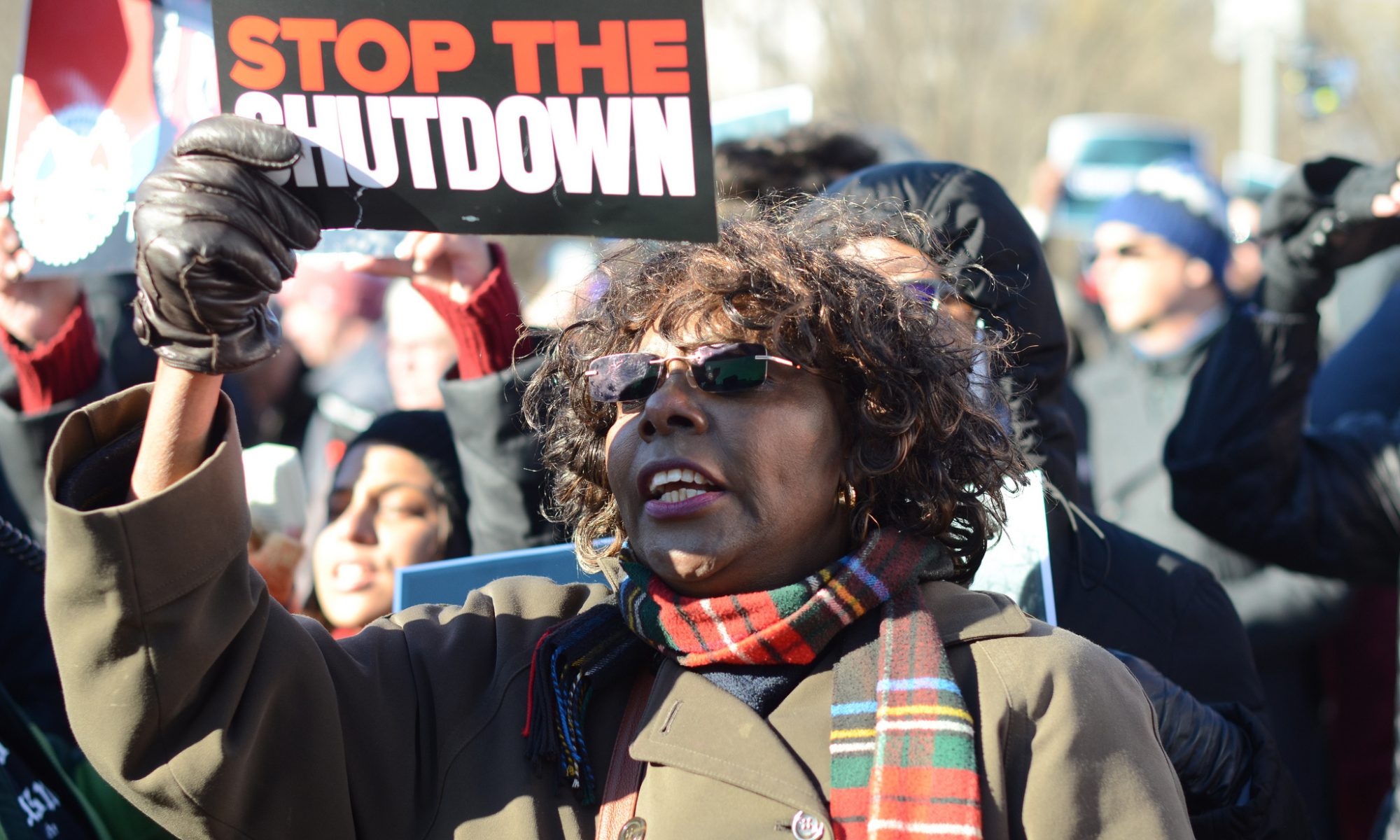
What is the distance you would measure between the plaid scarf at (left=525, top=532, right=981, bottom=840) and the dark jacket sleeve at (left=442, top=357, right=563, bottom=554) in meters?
0.97

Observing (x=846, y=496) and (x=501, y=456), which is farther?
(x=501, y=456)

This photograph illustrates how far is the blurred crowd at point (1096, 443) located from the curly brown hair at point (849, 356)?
16 centimetres

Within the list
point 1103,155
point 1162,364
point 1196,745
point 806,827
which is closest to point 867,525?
point 806,827

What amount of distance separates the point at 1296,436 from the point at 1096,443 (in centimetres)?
133

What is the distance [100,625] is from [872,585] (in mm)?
1076

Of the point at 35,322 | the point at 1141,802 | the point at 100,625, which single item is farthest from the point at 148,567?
the point at 35,322

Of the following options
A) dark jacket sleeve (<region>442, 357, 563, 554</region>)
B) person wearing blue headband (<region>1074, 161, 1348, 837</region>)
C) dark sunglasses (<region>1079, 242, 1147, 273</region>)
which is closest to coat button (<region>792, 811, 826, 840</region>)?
dark jacket sleeve (<region>442, 357, 563, 554</region>)

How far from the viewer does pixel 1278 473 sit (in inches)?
137

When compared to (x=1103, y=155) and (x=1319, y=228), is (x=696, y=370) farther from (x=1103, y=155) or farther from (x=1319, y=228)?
(x=1103, y=155)

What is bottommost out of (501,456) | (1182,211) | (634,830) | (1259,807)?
(1259,807)

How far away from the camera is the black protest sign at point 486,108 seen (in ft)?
6.29

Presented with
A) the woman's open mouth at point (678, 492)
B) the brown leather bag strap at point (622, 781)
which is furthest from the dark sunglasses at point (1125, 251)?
the brown leather bag strap at point (622, 781)

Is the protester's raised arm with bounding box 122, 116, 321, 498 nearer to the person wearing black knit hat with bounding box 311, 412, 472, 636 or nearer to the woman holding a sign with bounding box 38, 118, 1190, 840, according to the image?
the woman holding a sign with bounding box 38, 118, 1190, 840

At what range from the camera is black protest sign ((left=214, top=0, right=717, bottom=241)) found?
6.29 ft
